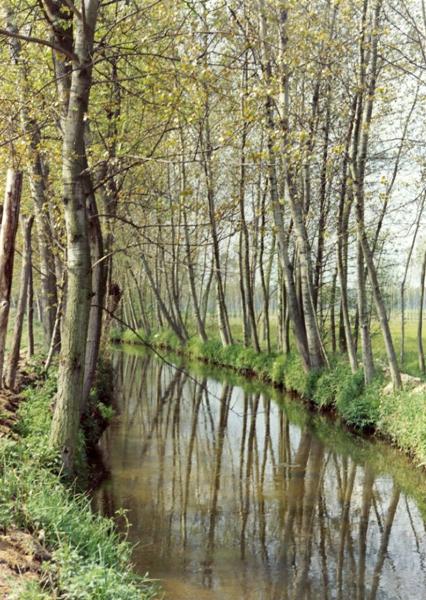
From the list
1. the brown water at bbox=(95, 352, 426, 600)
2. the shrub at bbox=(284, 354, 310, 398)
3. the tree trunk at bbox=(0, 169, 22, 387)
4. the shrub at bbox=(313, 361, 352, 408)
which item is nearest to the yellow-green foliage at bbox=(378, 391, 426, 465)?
the brown water at bbox=(95, 352, 426, 600)

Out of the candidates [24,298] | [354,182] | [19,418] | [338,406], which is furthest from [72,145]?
[338,406]

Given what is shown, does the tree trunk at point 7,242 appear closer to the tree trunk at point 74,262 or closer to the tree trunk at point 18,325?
the tree trunk at point 18,325

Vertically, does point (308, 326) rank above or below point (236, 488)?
above

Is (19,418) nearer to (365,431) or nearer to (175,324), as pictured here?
(365,431)

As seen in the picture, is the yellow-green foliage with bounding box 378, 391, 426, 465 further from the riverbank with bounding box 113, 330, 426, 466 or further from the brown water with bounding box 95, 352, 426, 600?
the brown water with bounding box 95, 352, 426, 600

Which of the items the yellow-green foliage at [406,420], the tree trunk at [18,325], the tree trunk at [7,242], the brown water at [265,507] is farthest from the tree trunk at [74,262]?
the yellow-green foliage at [406,420]

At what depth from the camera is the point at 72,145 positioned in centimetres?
815

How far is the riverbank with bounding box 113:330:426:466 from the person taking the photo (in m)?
12.7

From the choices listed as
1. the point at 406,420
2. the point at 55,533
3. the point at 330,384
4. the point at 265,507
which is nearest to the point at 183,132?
the point at 330,384

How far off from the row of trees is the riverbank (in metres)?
0.60

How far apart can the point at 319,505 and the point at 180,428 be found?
21.7 ft

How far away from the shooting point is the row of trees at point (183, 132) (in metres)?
8.22

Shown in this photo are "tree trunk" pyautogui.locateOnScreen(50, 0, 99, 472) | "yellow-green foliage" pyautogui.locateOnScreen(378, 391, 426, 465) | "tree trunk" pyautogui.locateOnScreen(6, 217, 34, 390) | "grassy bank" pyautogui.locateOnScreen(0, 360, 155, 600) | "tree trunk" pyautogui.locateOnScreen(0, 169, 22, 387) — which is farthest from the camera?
"tree trunk" pyautogui.locateOnScreen(6, 217, 34, 390)

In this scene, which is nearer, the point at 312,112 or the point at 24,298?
the point at 24,298
